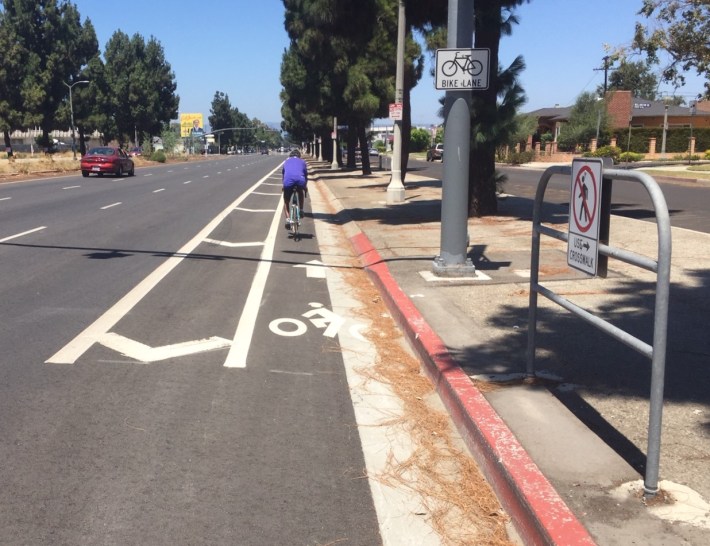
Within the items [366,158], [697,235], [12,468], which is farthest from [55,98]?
[12,468]

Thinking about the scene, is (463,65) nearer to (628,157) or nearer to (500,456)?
(500,456)

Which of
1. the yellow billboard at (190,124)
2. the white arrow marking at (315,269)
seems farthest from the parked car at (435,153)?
the yellow billboard at (190,124)

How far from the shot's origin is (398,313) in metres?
7.97

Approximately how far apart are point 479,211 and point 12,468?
548 inches

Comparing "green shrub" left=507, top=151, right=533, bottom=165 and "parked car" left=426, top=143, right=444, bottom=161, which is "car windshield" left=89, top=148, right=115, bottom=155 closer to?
"parked car" left=426, top=143, right=444, bottom=161

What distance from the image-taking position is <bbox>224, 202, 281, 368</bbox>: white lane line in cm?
654

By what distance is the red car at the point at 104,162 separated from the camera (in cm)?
4109

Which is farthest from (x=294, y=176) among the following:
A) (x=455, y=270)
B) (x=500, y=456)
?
(x=500, y=456)

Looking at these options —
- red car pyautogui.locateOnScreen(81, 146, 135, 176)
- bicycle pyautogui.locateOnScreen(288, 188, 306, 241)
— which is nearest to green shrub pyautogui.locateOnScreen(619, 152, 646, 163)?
red car pyautogui.locateOnScreen(81, 146, 135, 176)

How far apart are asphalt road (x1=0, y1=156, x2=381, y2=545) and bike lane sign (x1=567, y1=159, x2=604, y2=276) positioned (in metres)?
1.78

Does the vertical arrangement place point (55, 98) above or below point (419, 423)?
above

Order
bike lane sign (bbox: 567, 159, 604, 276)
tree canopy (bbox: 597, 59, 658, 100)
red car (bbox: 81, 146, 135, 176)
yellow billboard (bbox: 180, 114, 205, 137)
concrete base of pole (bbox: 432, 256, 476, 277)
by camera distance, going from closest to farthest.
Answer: bike lane sign (bbox: 567, 159, 604, 276), concrete base of pole (bbox: 432, 256, 476, 277), red car (bbox: 81, 146, 135, 176), tree canopy (bbox: 597, 59, 658, 100), yellow billboard (bbox: 180, 114, 205, 137)

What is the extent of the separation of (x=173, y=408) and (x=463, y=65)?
18.5 feet

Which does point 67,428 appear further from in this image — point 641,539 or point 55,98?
point 55,98
